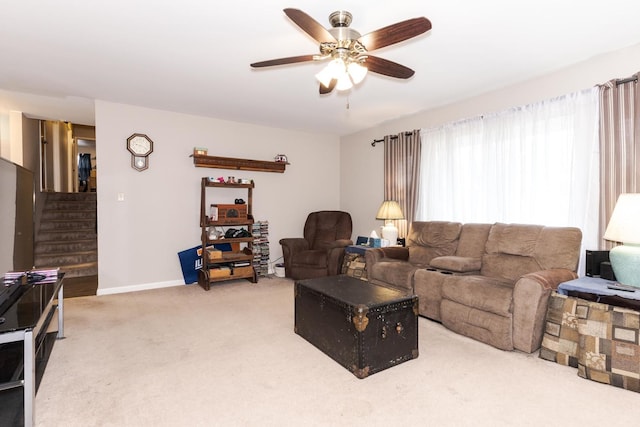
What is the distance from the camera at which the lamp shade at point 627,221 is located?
2.19 metres

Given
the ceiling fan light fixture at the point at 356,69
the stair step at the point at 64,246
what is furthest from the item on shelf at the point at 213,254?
the ceiling fan light fixture at the point at 356,69

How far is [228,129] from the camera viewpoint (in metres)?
5.08

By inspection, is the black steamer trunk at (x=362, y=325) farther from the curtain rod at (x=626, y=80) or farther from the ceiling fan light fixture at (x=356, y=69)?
the curtain rod at (x=626, y=80)

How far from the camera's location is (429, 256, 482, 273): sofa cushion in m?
3.14

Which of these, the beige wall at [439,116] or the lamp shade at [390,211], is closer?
the beige wall at [439,116]

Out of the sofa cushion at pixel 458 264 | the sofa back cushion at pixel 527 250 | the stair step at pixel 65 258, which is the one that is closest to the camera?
the sofa back cushion at pixel 527 250

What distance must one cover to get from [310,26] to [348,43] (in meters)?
0.31

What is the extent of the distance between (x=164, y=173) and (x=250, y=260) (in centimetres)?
172

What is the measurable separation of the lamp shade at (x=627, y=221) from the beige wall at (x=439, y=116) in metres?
1.21

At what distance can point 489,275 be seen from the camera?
3.21 metres

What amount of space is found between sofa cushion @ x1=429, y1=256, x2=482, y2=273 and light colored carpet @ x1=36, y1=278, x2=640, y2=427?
22.5 inches

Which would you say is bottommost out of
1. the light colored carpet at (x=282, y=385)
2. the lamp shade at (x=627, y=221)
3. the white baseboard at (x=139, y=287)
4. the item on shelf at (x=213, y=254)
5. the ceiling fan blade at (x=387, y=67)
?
the light colored carpet at (x=282, y=385)

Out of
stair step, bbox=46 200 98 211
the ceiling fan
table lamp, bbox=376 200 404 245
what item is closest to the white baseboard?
table lamp, bbox=376 200 404 245

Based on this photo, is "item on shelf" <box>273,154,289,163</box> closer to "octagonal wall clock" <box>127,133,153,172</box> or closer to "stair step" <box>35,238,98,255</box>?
"octagonal wall clock" <box>127,133,153,172</box>
